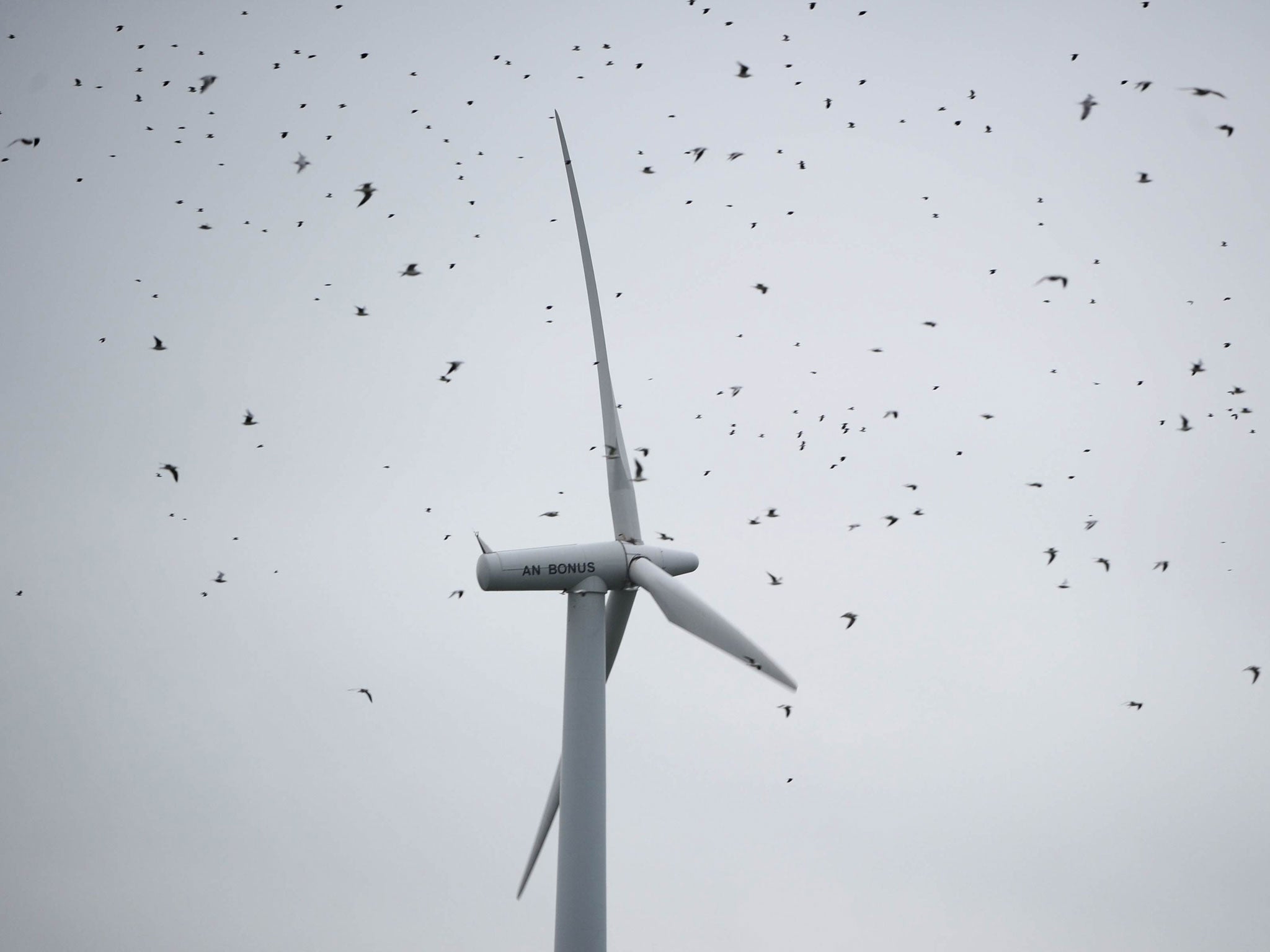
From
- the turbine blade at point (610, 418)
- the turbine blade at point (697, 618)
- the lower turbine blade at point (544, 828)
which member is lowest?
the lower turbine blade at point (544, 828)

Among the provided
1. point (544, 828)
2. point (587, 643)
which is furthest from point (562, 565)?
point (544, 828)

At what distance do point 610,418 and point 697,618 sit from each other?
26.7ft

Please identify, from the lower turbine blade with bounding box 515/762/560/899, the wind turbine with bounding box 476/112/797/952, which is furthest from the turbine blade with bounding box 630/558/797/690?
the lower turbine blade with bounding box 515/762/560/899

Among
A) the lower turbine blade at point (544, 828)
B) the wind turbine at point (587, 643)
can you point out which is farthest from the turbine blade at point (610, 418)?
the lower turbine blade at point (544, 828)

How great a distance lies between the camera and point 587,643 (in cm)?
3080

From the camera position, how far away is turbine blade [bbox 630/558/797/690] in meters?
25.8

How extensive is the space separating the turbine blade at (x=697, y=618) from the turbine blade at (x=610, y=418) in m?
2.08

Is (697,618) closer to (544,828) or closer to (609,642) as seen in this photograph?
(609,642)

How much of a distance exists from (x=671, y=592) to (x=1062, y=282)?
661 inches

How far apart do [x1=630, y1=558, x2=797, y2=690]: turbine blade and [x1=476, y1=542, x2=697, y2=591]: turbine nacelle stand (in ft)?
1.48

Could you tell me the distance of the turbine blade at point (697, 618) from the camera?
1014 inches

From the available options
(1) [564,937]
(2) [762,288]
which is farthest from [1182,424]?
(1) [564,937]

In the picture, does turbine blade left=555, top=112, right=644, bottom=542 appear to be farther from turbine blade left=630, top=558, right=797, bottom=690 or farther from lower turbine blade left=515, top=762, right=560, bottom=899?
lower turbine blade left=515, top=762, right=560, bottom=899

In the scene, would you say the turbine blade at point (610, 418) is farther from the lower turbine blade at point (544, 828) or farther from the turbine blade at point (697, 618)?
the lower turbine blade at point (544, 828)
